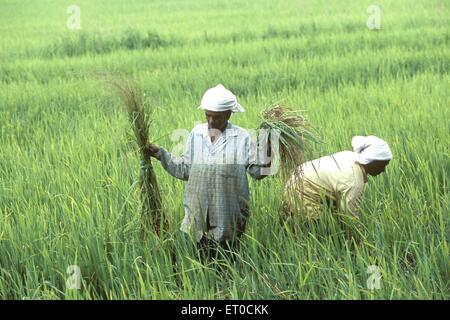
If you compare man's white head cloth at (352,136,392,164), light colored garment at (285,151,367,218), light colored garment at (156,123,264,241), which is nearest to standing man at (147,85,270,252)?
light colored garment at (156,123,264,241)

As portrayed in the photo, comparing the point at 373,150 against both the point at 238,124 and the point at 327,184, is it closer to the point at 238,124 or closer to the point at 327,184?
the point at 327,184

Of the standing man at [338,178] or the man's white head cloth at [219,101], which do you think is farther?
the standing man at [338,178]

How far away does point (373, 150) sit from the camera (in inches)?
95.9

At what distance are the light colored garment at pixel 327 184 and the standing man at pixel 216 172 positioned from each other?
0.68 ft

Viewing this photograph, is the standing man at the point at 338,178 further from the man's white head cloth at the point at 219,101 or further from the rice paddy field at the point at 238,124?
the man's white head cloth at the point at 219,101

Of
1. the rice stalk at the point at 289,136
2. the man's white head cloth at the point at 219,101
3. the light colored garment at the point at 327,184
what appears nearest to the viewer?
the man's white head cloth at the point at 219,101

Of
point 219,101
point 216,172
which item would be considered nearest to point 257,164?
point 216,172

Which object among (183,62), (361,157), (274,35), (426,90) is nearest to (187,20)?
(274,35)

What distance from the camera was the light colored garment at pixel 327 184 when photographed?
2486mm

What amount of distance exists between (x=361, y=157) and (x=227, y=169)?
0.49m

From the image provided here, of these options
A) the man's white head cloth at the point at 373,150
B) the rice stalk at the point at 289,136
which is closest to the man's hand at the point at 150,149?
the rice stalk at the point at 289,136

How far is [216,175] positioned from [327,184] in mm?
471

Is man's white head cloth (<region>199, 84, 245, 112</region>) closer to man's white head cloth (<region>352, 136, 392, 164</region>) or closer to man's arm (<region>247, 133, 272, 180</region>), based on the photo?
man's arm (<region>247, 133, 272, 180</region>)

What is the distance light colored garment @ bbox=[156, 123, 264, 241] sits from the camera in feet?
7.63
